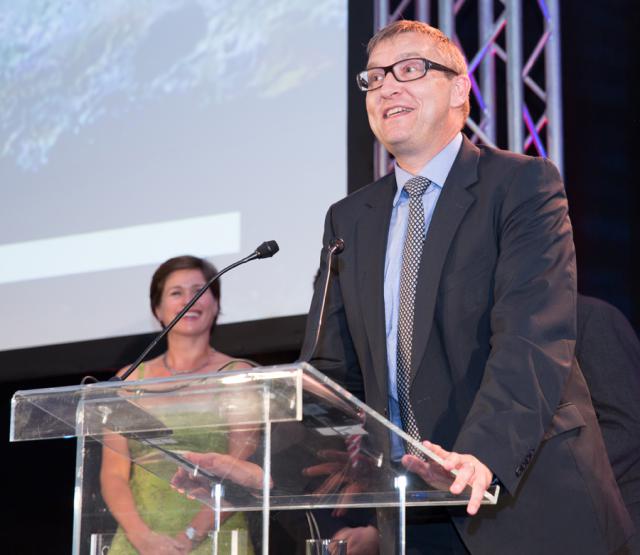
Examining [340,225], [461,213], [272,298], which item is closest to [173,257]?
[272,298]

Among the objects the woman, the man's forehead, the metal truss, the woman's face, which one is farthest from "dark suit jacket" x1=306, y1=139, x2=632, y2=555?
the woman's face

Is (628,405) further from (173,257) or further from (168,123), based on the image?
(168,123)

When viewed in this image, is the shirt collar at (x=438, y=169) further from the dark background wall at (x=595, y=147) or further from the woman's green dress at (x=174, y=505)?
the dark background wall at (x=595, y=147)

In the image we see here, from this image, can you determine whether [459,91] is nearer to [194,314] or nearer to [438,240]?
[438,240]

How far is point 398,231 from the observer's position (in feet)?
7.20

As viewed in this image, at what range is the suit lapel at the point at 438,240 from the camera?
1953mm

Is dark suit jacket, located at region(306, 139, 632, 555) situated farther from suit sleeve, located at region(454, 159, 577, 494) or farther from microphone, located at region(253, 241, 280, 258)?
microphone, located at region(253, 241, 280, 258)

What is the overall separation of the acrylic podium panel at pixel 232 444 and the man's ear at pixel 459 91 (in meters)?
0.98

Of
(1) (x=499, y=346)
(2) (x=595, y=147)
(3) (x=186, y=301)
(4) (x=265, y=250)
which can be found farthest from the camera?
(3) (x=186, y=301)

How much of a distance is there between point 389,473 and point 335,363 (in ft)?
1.82

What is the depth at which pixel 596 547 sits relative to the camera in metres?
1.75

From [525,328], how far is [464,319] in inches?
6.3

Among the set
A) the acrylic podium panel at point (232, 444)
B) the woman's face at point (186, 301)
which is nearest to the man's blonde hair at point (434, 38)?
the acrylic podium panel at point (232, 444)

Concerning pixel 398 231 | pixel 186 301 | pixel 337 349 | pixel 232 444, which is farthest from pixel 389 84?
pixel 186 301
